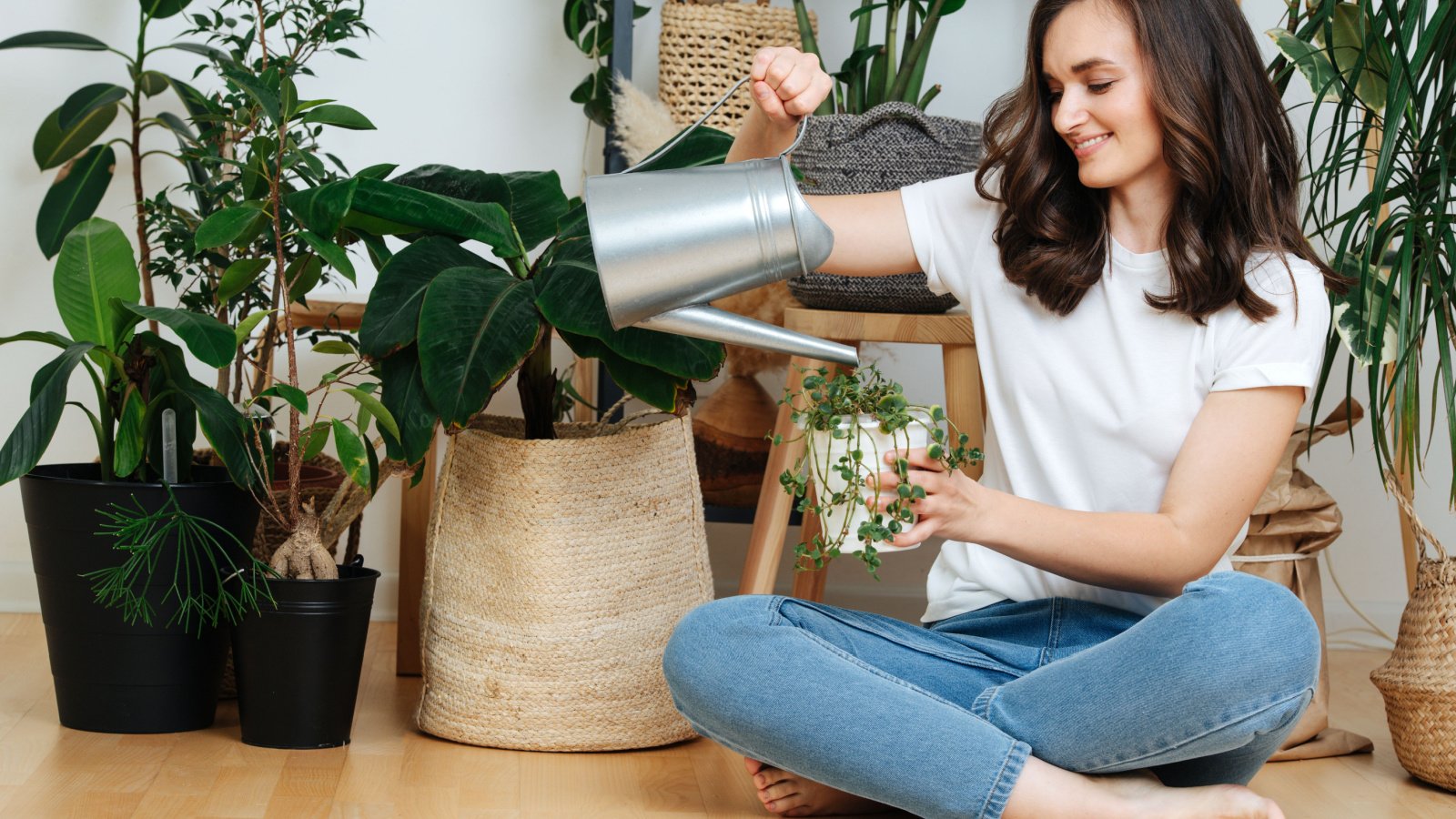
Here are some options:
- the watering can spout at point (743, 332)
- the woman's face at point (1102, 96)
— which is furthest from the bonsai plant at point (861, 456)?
the woman's face at point (1102, 96)

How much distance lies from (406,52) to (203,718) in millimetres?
1091

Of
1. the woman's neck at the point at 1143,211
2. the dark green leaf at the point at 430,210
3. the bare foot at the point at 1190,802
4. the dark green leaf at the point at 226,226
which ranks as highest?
the woman's neck at the point at 1143,211

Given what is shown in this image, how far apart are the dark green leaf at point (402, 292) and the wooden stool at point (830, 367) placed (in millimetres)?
393

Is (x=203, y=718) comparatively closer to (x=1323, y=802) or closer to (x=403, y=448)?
(x=403, y=448)

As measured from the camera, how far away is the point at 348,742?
57.7 inches

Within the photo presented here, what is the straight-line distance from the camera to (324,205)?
1335mm

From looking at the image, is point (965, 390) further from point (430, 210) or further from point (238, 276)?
point (238, 276)

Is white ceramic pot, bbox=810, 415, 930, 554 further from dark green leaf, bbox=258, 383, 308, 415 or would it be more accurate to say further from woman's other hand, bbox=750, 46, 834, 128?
dark green leaf, bbox=258, 383, 308, 415

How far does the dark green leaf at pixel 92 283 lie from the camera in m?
1.40

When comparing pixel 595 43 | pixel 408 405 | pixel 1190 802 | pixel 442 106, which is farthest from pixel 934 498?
pixel 442 106

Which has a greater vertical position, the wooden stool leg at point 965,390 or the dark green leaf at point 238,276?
the dark green leaf at point 238,276

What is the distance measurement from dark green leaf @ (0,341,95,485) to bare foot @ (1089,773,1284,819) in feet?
3.47

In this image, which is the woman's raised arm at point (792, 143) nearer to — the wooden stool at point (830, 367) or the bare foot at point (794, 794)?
the wooden stool at point (830, 367)

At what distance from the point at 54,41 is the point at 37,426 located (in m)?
0.71
